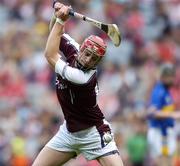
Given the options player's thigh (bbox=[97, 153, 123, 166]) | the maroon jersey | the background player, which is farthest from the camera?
the background player

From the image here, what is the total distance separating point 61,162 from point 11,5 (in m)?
10.4

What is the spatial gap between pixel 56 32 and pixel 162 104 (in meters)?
4.71

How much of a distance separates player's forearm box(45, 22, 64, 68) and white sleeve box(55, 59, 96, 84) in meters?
0.08

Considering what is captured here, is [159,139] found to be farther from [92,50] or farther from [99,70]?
[92,50]

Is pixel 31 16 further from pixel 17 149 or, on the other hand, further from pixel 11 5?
pixel 17 149

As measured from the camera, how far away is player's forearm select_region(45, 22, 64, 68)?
30.9 ft

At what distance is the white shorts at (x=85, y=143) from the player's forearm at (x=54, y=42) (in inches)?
36.0

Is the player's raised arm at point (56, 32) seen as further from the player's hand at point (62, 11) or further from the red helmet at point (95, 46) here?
the red helmet at point (95, 46)

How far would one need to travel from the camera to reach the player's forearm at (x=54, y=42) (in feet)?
30.9

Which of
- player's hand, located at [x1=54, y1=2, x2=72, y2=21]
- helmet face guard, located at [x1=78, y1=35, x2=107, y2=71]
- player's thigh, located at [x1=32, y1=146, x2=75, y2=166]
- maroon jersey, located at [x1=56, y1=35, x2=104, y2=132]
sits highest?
player's hand, located at [x1=54, y1=2, x2=72, y2=21]

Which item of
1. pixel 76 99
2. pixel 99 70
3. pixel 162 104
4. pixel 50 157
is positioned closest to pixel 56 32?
pixel 76 99

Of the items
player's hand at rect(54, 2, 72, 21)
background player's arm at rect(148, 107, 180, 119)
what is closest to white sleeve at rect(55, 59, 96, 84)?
player's hand at rect(54, 2, 72, 21)

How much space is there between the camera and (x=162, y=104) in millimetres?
13828

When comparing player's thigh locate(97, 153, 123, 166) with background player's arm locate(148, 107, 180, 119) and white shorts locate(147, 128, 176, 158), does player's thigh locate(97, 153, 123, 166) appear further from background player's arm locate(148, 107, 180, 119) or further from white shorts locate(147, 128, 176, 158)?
white shorts locate(147, 128, 176, 158)
